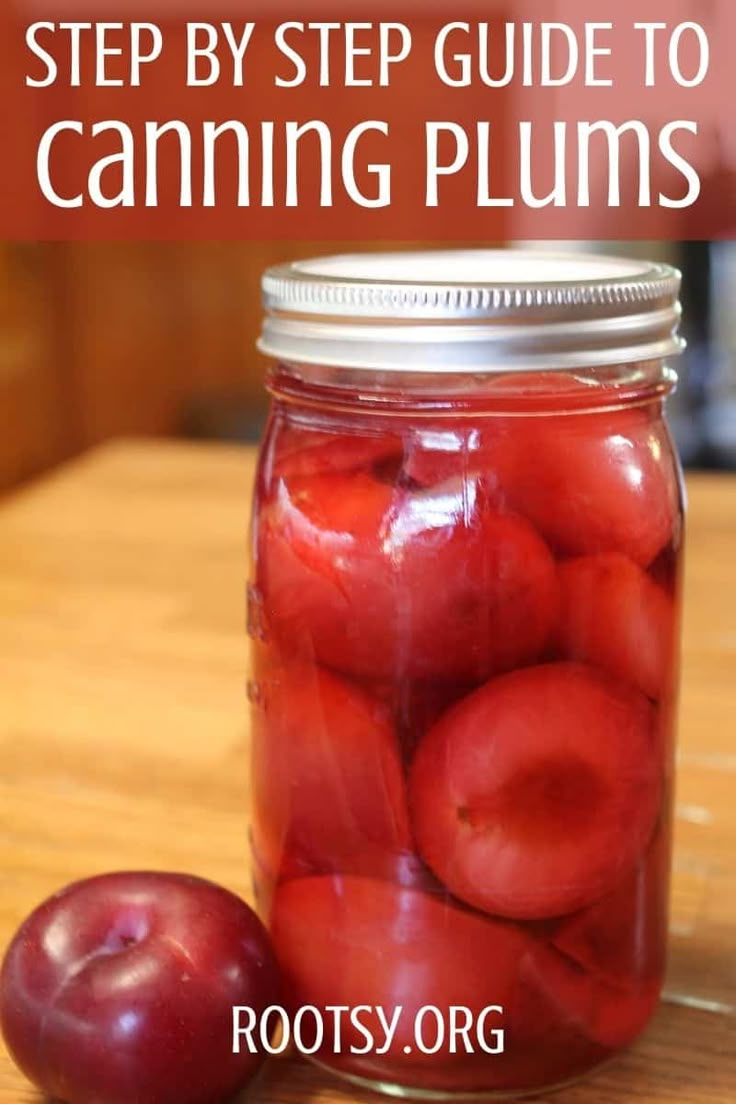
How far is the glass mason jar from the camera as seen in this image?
1.40 ft

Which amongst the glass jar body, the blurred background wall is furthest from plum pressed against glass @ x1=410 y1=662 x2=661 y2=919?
the blurred background wall

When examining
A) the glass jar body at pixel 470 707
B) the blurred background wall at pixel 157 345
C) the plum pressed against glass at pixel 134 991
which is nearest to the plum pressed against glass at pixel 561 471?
the glass jar body at pixel 470 707

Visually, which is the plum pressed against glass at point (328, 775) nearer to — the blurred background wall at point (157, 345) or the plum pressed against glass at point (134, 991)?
the plum pressed against glass at point (134, 991)

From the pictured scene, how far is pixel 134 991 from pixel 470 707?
0.13 meters

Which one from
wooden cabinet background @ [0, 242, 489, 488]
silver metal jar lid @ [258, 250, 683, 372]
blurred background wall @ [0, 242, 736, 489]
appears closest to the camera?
silver metal jar lid @ [258, 250, 683, 372]

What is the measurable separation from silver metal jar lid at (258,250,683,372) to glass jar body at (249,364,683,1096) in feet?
0.04

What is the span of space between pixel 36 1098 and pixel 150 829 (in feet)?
0.64

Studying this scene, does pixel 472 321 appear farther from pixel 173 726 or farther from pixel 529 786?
pixel 173 726

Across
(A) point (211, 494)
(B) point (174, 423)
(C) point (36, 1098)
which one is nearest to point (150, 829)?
(C) point (36, 1098)

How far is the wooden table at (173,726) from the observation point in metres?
0.50

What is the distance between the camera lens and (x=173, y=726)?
29.8 inches

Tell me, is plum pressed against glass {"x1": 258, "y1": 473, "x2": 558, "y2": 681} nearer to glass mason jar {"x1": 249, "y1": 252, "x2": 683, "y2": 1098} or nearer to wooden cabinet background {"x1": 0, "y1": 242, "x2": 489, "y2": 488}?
glass mason jar {"x1": 249, "y1": 252, "x2": 683, "y2": 1098}

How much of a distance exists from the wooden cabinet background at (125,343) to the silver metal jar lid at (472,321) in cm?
192

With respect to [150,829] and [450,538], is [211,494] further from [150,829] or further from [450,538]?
[450,538]
